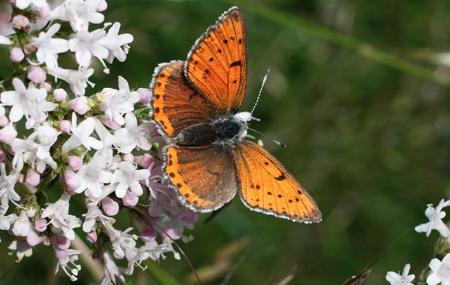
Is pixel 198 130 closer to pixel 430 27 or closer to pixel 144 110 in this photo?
pixel 144 110

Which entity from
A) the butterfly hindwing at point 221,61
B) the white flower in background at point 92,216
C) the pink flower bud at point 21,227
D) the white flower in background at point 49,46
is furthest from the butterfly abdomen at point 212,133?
the pink flower bud at point 21,227

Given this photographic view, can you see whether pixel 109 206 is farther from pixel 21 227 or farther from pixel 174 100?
pixel 174 100

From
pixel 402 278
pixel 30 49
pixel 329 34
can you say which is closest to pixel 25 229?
pixel 30 49

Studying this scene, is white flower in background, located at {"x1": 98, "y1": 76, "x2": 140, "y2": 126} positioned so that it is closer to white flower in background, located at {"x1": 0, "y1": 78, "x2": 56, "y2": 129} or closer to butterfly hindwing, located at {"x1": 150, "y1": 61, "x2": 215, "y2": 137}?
butterfly hindwing, located at {"x1": 150, "y1": 61, "x2": 215, "y2": 137}

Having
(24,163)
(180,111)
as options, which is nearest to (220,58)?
(180,111)

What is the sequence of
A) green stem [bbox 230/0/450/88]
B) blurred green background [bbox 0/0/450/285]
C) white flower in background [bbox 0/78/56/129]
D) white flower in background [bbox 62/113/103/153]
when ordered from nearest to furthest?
white flower in background [bbox 0/78/56/129] < white flower in background [bbox 62/113/103/153] < green stem [bbox 230/0/450/88] < blurred green background [bbox 0/0/450/285]

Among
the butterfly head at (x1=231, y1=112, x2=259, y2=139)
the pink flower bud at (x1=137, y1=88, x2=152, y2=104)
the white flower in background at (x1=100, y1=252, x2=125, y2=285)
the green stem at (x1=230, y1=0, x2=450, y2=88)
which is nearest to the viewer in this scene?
the pink flower bud at (x1=137, y1=88, x2=152, y2=104)

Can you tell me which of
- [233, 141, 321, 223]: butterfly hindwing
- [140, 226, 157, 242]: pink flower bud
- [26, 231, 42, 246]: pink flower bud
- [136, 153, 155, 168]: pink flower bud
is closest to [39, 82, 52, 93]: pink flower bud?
[136, 153, 155, 168]: pink flower bud
